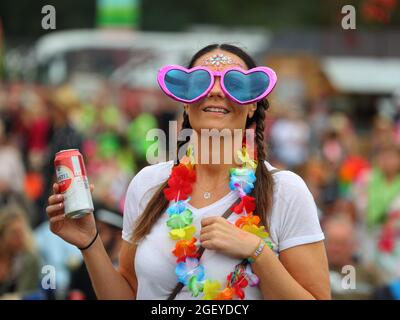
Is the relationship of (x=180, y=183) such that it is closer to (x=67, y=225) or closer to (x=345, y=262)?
(x=67, y=225)

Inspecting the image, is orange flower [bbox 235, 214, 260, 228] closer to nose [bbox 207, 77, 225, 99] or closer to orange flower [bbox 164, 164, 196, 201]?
orange flower [bbox 164, 164, 196, 201]

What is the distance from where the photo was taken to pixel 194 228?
3795mm

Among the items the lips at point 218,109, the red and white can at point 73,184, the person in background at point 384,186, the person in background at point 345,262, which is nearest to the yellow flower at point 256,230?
the lips at point 218,109

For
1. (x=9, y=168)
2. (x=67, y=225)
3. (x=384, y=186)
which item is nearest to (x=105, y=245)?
(x=67, y=225)

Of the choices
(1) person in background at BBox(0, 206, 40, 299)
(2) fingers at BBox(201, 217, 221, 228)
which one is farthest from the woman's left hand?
(1) person in background at BBox(0, 206, 40, 299)

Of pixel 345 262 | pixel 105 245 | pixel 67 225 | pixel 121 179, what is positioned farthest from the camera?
pixel 121 179

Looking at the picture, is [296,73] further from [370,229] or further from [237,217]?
[237,217]

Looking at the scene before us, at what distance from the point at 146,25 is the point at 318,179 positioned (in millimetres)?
28677

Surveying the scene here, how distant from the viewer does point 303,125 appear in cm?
1745

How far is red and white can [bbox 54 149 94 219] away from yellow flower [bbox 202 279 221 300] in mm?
528

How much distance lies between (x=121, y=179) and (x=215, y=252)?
764cm

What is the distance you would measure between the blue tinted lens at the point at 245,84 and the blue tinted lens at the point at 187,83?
81mm

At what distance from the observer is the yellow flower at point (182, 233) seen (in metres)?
3.74

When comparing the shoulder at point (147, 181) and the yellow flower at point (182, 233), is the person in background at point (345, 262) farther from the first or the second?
the yellow flower at point (182, 233)
